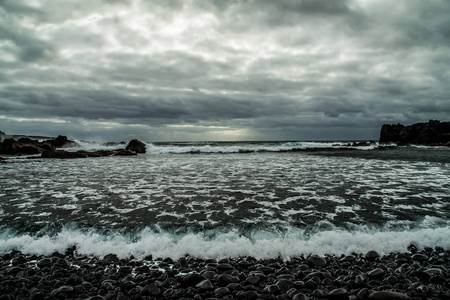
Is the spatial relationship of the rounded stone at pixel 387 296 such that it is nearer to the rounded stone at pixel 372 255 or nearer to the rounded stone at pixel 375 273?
the rounded stone at pixel 375 273

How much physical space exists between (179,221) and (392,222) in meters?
4.52

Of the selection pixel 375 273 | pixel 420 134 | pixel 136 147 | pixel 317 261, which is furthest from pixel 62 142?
pixel 420 134

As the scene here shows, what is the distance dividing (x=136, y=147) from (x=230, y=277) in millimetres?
32650

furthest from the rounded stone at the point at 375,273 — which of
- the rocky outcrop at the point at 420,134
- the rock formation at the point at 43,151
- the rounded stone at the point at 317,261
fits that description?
the rocky outcrop at the point at 420,134

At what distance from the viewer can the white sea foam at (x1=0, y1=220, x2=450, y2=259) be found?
3729 millimetres

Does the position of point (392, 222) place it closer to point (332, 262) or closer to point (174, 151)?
point (332, 262)

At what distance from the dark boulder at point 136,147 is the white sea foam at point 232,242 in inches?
1159

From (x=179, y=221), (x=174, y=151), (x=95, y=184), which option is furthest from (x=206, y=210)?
(x=174, y=151)

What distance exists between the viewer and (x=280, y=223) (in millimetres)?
4770

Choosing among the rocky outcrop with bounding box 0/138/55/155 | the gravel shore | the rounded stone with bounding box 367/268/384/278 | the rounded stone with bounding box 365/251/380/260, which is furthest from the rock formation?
the rounded stone with bounding box 367/268/384/278

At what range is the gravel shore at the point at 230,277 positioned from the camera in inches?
107

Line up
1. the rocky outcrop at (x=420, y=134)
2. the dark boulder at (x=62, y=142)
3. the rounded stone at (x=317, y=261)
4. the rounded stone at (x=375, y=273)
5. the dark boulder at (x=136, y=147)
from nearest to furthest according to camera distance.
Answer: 1. the rounded stone at (x=375, y=273)
2. the rounded stone at (x=317, y=261)
3. the dark boulder at (x=136, y=147)
4. the dark boulder at (x=62, y=142)
5. the rocky outcrop at (x=420, y=134)

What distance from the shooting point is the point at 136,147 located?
32969mm

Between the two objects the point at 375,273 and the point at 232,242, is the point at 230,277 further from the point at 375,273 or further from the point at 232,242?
the point at 375,273
